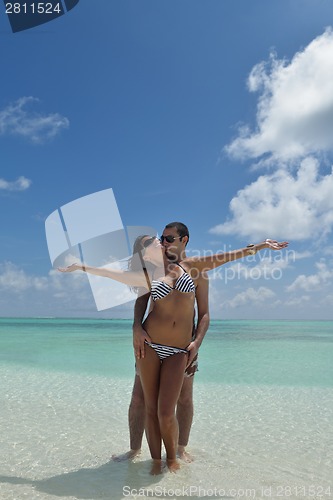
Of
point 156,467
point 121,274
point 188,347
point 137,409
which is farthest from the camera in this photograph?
point 137,409

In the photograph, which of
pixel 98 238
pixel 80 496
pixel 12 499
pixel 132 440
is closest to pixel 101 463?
pixel 132 440

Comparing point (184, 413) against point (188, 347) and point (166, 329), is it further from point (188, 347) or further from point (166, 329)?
point (166, 329)

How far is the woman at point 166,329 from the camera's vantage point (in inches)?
153

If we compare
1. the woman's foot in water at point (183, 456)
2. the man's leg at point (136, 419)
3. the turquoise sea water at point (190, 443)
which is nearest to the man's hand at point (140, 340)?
the man's leg at point (136, 419)

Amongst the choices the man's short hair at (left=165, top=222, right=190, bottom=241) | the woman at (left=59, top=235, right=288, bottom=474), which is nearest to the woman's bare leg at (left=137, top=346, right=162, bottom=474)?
the woman at (left=59, top=235, right=288, bottom=474)

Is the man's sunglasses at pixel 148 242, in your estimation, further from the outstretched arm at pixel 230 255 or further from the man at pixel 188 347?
the outstretched arm at pixel 230 255

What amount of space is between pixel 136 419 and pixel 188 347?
4.00ft

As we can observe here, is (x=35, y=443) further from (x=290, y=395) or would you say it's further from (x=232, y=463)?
(x=290, y=395)

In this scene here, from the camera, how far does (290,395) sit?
8.39m

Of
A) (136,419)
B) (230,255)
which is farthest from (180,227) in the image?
(136,419)

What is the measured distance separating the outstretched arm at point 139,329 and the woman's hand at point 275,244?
1.30 m

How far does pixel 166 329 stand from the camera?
3.90m

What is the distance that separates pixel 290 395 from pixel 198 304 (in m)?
5.21

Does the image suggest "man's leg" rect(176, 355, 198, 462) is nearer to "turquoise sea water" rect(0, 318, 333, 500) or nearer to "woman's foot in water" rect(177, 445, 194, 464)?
"woman's foot in water" rect(177, 445, 194, 464)
